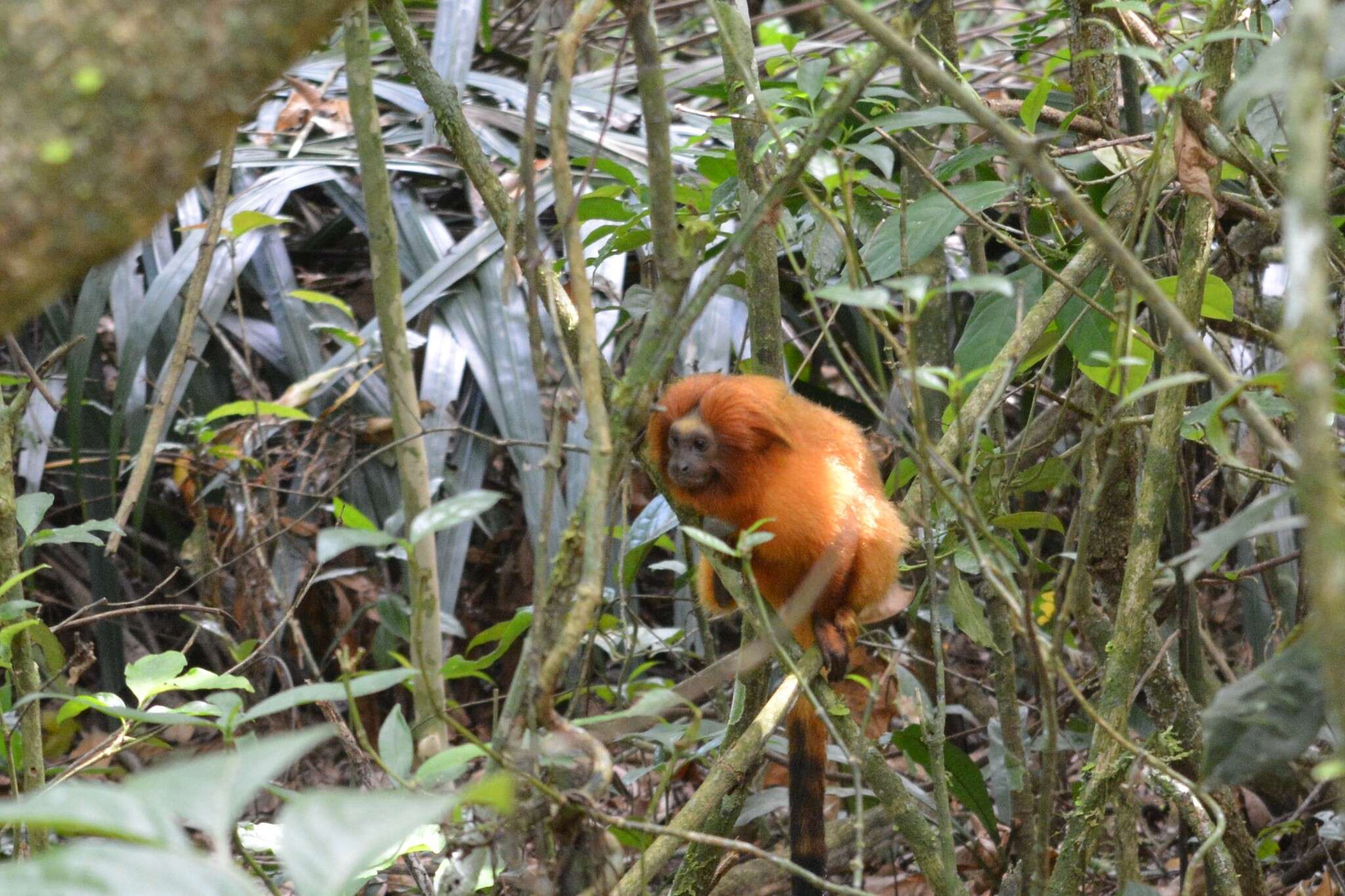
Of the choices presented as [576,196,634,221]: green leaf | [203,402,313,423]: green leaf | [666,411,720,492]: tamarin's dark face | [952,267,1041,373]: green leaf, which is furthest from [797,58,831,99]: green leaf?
[203,402,313,423]: green leaf

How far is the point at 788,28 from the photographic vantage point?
6773 mm

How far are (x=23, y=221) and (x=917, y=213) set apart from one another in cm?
166

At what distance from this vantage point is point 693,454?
2881 millimetres

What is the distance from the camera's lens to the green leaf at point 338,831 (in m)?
0.74

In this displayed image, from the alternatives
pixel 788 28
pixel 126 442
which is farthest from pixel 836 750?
pixel 788 28

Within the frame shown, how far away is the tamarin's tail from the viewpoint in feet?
8.63

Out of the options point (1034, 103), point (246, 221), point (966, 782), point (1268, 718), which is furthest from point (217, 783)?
point (246, 221)

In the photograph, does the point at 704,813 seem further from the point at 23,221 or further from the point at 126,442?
the point at 126,442

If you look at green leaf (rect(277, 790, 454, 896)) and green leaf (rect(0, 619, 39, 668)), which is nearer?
green leaf (rect(277, 790, 454, 896))

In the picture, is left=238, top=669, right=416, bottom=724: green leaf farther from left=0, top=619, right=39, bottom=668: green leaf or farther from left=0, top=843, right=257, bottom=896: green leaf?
left=0, top=619, right=39, bottom=668: green leaf

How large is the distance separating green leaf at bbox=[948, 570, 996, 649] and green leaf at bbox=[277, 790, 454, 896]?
1.92 m

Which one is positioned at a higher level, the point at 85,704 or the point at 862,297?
the point at 862,297

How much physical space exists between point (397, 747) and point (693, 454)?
4.75 feet

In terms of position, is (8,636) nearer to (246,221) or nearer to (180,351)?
(180,351)
